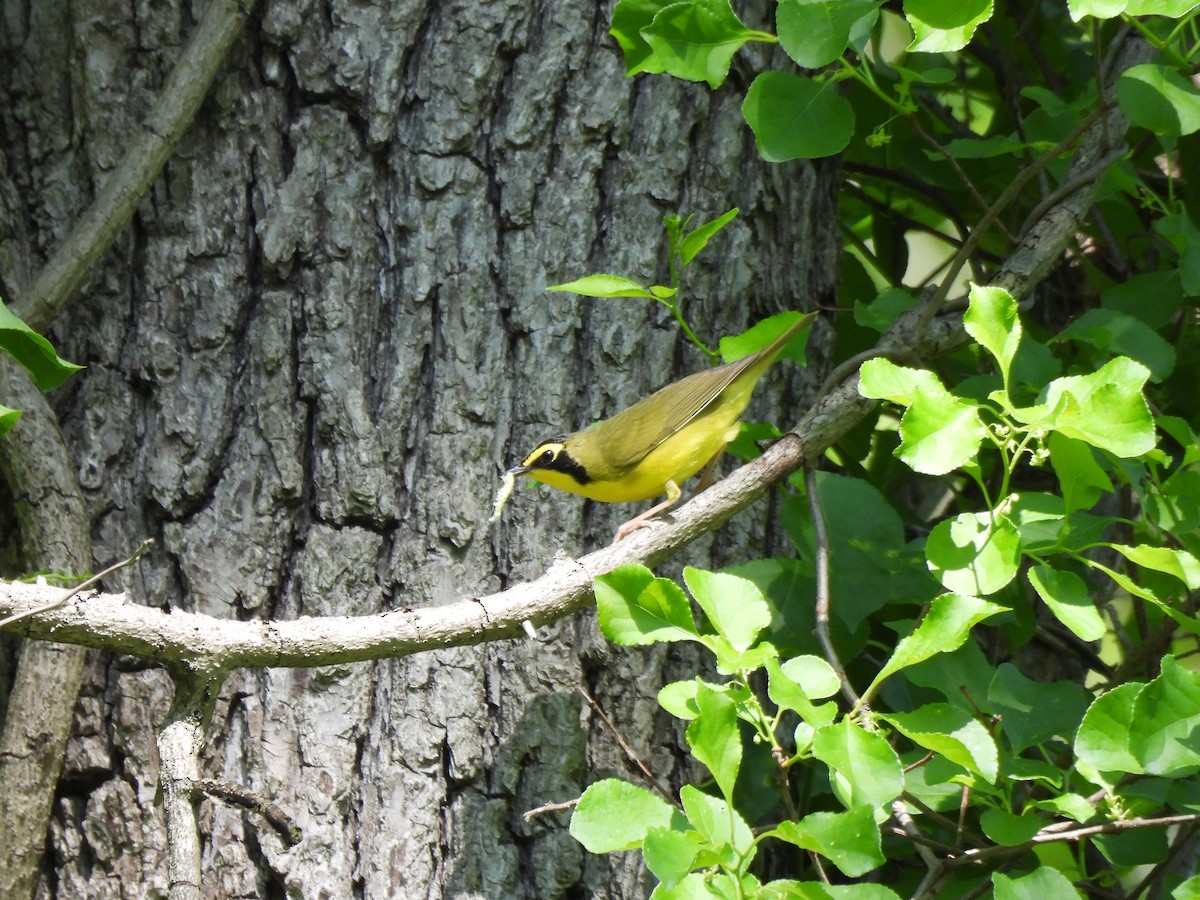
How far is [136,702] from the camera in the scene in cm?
267

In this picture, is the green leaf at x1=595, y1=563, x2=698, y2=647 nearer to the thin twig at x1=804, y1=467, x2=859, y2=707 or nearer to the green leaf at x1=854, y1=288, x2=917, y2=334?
the thin twig at x1=804, y1=467, x2=859, y2=707

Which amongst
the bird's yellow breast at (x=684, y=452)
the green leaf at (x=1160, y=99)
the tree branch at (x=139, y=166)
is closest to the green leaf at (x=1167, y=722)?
the green leaf at (x=1160, y=99)

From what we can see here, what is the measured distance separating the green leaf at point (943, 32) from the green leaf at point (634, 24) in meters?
0.53

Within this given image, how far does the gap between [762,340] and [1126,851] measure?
1.33 meters

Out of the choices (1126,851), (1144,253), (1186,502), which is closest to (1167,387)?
(1144,253)

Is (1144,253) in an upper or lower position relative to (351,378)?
upper

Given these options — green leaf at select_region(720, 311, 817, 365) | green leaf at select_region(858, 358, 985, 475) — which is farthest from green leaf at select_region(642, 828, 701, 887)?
green leaf at select_region(720, 311, 817, 365)

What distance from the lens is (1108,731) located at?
6.05 feet

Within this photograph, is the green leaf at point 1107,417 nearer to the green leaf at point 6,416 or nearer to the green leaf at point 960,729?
the green leaf at point 960,729

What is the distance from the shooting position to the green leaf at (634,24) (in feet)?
7.17

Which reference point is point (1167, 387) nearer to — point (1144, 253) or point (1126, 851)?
point (1144, 253)

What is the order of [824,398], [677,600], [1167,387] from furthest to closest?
[1167,387], [824,398], [677,600]

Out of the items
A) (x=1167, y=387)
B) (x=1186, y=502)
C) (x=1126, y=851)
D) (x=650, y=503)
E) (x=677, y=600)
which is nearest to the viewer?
(x=677, y=600)

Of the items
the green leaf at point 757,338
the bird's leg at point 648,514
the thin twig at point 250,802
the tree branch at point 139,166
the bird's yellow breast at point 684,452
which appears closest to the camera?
the thin twig at point 250,802
